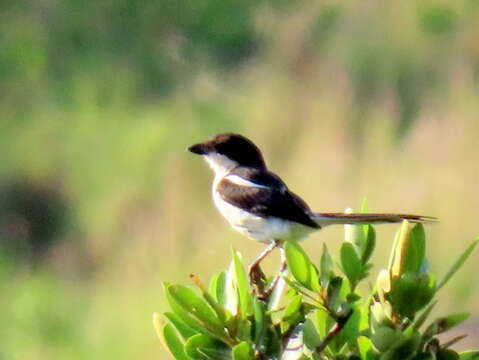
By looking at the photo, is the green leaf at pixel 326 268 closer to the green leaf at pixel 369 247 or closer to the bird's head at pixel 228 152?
the green leaf at pixel 369 247

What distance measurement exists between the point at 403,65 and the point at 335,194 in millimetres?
3412

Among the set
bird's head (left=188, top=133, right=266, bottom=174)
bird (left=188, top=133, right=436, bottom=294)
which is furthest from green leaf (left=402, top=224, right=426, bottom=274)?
bird's head (left=188, top=133, right=266, bottom=174)

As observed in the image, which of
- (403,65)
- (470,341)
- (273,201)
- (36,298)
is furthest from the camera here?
(403,65)

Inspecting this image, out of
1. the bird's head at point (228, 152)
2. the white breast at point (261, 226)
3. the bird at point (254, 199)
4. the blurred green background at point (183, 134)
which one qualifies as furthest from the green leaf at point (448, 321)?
the blurred green background at point (183, 134)

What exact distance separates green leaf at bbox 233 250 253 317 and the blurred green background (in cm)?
548

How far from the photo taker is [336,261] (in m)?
2.38

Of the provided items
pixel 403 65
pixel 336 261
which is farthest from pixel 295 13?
pixel 336 261

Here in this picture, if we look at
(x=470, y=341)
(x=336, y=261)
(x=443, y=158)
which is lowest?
(x=470, y=341)

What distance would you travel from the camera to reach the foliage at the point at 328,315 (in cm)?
219

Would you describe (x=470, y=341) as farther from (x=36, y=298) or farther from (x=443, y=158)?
(x=36, y=298)

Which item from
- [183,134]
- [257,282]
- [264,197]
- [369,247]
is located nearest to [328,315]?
[369,247]

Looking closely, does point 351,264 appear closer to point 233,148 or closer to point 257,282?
point 257,282

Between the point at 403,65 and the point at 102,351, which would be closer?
the point at 102,351

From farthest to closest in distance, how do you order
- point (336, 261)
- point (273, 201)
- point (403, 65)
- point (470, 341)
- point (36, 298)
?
1. point (403, 65)
2. point (36, 298)
3. point (470, 341)
4. point (273, 201)
5. point (336, 261)
